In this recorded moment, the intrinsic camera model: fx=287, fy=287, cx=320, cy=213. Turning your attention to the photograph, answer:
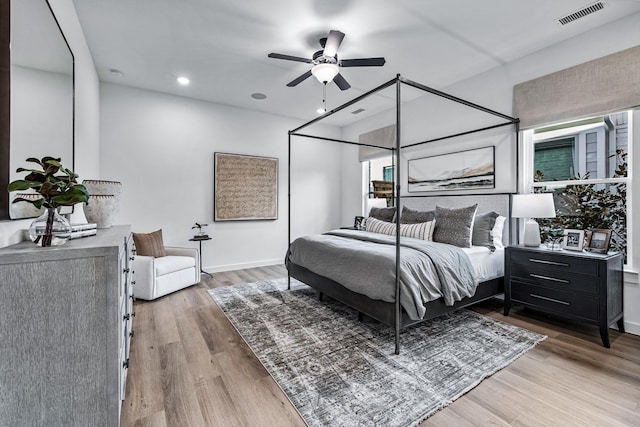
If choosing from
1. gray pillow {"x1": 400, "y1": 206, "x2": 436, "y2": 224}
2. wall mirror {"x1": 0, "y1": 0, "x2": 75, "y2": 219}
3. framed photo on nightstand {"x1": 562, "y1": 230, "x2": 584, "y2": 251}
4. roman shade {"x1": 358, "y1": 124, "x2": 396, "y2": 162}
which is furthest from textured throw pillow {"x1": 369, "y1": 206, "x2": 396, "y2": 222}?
wall mirror {"x1": 0, "y1": 0, "x2": 75, "y2": 219}

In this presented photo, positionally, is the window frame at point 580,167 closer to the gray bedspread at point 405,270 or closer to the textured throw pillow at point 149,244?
the gray bedspread at point 405,270

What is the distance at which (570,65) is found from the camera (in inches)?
116

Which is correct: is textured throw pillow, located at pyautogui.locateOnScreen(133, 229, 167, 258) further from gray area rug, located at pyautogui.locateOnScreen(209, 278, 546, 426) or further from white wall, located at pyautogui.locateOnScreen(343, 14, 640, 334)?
white wall, located at pyautogui.locateOnScreen(343, 14, 640, 334)

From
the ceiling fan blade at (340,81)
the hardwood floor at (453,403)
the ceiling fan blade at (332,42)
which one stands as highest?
the ceiling fan blade at (332,42)

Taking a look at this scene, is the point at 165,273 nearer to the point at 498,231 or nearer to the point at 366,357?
the point at 366,357

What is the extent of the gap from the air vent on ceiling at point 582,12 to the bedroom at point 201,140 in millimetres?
129

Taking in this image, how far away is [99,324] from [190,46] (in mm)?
3038

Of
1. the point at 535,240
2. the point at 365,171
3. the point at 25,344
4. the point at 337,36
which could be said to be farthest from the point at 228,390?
the point at 365,171

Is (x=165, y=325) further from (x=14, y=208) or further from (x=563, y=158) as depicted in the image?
(x=563, y=158)

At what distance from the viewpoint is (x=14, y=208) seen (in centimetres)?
131

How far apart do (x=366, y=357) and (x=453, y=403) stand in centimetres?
66

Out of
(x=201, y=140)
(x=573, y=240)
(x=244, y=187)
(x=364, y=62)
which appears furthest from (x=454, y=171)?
(x=201, y=140)

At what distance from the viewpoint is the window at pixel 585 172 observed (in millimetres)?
2754

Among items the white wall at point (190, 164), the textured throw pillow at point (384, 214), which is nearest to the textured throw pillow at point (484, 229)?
the textured throw pillow at point (384, 214)
